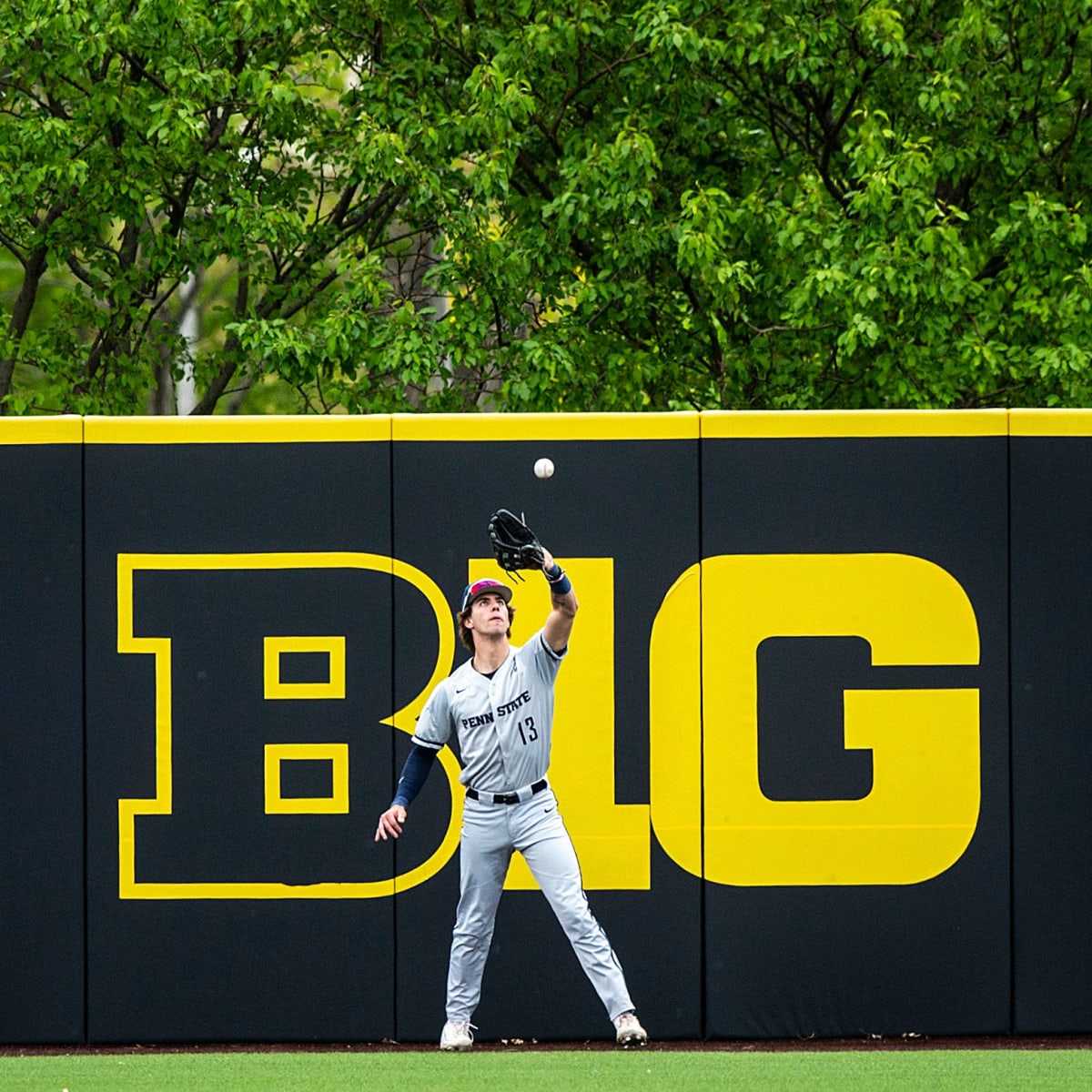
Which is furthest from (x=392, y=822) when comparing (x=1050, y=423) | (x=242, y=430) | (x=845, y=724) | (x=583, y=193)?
(x=583, y=193)

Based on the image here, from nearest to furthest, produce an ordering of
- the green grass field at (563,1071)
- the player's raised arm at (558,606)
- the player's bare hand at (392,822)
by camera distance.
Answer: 1. the green grass field at (563,1071)
2. the player's raised arm at (558,606)
3. the player's bare hand at (392,822)

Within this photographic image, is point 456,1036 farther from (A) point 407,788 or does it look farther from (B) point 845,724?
(B) point 845,724

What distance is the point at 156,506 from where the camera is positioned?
6449mm

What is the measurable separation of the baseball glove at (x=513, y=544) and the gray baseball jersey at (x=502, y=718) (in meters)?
0.39

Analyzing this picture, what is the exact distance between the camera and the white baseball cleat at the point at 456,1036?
6113 millimetres

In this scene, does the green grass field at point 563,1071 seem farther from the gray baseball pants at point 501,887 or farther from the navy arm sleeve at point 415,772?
the navy arm sleeve at point 415,772

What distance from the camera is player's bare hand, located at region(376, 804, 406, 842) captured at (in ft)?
19.1

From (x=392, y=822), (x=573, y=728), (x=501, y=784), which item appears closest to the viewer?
(x=392, y=822)

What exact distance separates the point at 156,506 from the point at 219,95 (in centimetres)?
449

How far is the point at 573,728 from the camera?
6438 mm

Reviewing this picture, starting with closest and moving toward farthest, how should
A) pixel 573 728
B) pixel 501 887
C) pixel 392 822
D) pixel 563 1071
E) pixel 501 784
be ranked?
pixel 563 1071 < pixel 392 822 < pixel 501 784 < pixel 501 887 < pixel 573 728

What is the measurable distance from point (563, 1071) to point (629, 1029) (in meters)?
0.37

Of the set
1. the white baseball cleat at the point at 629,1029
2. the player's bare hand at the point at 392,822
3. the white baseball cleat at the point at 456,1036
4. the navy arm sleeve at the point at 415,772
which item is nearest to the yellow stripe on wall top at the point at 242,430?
the navy arm sleeve at the point at 415,772

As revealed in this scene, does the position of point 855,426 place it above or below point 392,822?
above
